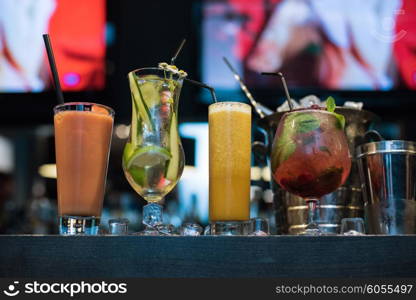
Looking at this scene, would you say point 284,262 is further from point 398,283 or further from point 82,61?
point 82,61

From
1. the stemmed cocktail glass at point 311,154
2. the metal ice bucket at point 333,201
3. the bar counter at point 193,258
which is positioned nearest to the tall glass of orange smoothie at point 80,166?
the bar counter at point 193,258

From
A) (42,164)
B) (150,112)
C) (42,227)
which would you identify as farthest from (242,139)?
(42,164)

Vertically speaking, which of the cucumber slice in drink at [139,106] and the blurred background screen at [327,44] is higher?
the blurred background screen at [327,44]

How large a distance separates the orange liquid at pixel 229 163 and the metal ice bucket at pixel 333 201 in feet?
0.94

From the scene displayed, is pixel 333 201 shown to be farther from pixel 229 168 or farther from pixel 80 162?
pixel 80 162

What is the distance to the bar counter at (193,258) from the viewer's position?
961mm

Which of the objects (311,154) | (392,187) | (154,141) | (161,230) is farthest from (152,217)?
(392,187)

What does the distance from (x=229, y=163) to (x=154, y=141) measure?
165 mm

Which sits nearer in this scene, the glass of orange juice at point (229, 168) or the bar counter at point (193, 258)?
the bar counter at point (193, 258)

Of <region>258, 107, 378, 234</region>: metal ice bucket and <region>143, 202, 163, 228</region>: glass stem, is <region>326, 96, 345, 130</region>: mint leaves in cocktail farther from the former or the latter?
<region>143, 202, 163, 228</region>: glass stem

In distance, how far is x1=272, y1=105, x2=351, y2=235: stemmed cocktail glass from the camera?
1.20 m

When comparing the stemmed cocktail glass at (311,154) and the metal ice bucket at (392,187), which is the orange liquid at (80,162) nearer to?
the stemmed cocktail glass at (311,154)

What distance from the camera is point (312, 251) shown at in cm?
97

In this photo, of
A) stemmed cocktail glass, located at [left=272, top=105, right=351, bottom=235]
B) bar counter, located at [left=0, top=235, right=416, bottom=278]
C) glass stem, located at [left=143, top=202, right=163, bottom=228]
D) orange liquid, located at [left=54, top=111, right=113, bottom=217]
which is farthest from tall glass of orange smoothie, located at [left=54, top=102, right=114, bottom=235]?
stemmed cocktail glass, located at [left=272, top=105, right=351, bottom=235]
